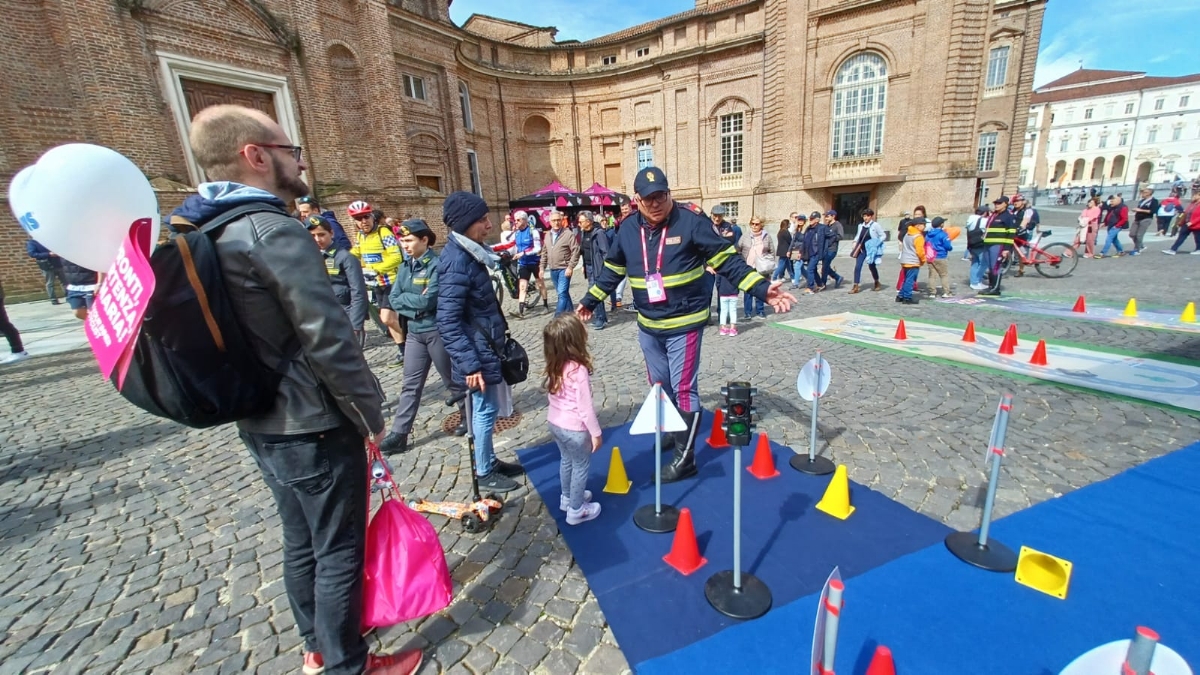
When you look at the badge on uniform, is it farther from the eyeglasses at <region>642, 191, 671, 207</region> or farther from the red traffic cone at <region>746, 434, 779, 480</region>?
the red traffic cone at <region>746, 434, 779, 480</region>

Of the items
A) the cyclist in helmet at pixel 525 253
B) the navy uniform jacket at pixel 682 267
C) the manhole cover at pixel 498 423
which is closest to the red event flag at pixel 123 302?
the navy uniform jacket at pixel 682 267

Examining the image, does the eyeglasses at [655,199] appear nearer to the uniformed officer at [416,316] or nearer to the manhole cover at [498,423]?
the uniformed officer at [416,316]

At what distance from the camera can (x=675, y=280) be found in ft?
11.0

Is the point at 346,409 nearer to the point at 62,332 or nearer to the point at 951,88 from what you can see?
the point at 62,332

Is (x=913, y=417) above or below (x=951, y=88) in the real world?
below

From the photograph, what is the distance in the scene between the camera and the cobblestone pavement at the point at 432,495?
7.86 ft

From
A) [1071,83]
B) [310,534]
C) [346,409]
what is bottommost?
[310,534]

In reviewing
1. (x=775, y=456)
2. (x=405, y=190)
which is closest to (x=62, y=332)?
(x=405, y=190)

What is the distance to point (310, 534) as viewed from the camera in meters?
1.94

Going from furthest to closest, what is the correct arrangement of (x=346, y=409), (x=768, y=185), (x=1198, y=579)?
(x=768, y=185) → (x=1198, y=579) → (x=346, y=409)

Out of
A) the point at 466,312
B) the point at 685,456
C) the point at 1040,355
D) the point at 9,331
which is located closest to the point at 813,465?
the point at 685,456

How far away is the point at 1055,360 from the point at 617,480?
573cm

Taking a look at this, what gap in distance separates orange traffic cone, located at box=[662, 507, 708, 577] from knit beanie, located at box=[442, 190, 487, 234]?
7.51 feet

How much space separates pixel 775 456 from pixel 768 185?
2572cm
